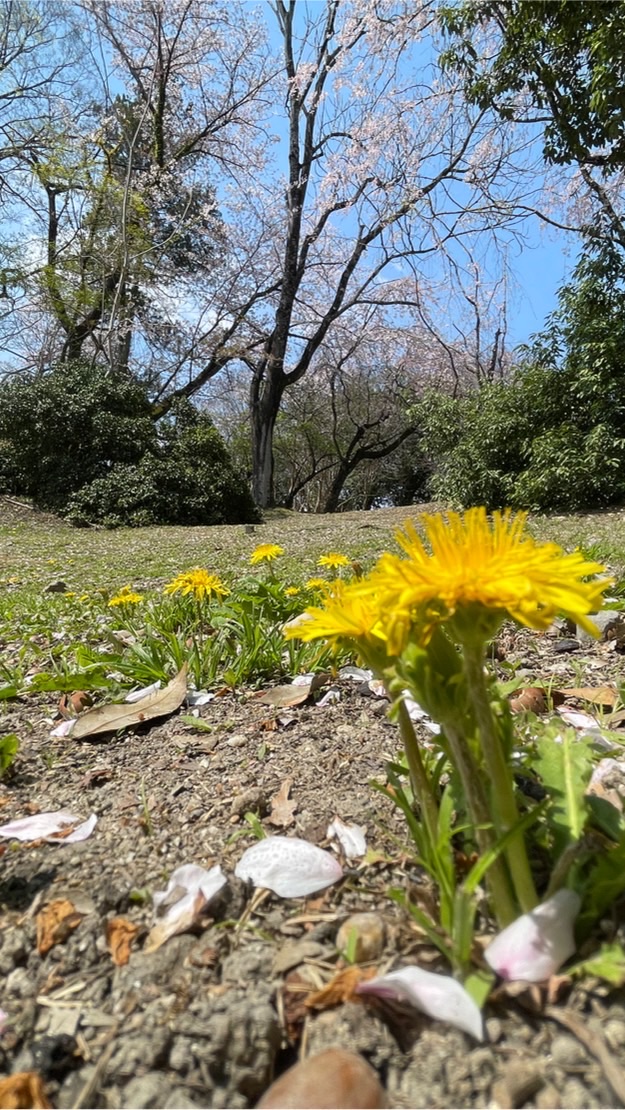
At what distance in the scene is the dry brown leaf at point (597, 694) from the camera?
4.84ft

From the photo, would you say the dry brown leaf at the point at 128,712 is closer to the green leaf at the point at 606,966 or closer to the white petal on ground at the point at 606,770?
the white petal on ground at the point at 606,770

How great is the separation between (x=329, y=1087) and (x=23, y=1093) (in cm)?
31

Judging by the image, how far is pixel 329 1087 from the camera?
1.80 ft

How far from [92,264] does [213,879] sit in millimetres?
19076

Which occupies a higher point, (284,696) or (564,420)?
(564,420)

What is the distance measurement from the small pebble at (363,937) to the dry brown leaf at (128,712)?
38.2 inches

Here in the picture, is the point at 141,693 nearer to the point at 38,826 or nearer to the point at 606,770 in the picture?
the point at 38,826

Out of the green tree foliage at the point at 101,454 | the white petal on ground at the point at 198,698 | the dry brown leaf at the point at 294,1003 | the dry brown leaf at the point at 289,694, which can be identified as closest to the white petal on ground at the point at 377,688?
the dry brown leaf at the point at 289,694

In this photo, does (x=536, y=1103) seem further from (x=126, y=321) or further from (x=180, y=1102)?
(x=126, y=321)

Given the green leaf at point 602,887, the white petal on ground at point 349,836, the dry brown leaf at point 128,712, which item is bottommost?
the dry brown leaf at point 128,712

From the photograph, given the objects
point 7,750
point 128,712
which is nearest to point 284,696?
point 128,712

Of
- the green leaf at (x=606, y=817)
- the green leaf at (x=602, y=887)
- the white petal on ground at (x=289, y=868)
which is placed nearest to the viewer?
the green leaf at (x=602, y=887)

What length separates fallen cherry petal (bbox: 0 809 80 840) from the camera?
3.51 ft

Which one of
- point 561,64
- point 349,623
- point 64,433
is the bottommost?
point 349,623
